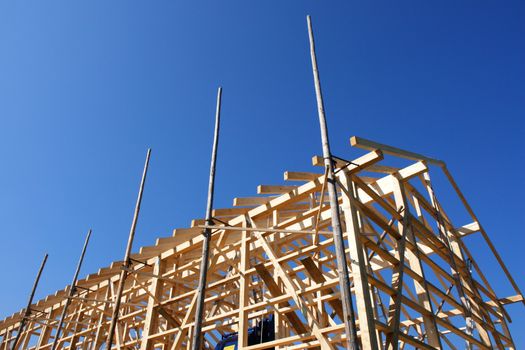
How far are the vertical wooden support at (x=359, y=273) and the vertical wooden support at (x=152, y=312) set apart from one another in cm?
591

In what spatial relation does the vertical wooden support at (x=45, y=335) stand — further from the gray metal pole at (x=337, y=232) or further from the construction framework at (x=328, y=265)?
the gray metal pole at (x=337, y=232)

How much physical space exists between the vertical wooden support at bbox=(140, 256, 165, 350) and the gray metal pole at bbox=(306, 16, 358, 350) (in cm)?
597

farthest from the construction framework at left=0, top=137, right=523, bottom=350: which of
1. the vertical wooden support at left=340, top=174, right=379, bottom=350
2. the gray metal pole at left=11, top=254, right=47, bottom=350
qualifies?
the gray metal pole at left=11, top=254, right=47, bottom=350

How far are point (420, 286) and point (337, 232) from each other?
2523 millimetres

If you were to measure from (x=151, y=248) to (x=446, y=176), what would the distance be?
791 centimetres

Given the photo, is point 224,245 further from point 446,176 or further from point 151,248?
point 446,176

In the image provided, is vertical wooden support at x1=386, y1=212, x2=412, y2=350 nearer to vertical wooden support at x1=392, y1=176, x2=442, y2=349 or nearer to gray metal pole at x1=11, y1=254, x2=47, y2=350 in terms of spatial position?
vertical wooden support at x1=392, y1=176, x2=442, y2=349

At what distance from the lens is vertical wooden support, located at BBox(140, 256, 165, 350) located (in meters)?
9.99

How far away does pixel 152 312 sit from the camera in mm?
10461

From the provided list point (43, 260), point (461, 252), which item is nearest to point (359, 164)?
point (461, 252)

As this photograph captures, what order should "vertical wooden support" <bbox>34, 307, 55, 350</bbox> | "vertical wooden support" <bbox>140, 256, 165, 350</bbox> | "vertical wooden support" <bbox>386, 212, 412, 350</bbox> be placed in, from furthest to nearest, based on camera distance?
1. "vertical wooden support" <bbox>34, 307, 55, 350</bbox>
2. "vertical wooden support" <bbox>140, 256, 165, 350</bbox>
3. "vertical wooden support" <bbox>386, 212, 412, 350</bbox>

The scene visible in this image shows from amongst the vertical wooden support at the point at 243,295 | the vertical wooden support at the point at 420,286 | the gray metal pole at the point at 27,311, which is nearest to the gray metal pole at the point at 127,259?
the vertical wooden support at the point at 243,295

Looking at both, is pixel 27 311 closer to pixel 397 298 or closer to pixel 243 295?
pixel 243 295

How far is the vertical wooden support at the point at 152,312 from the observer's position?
9.99m
